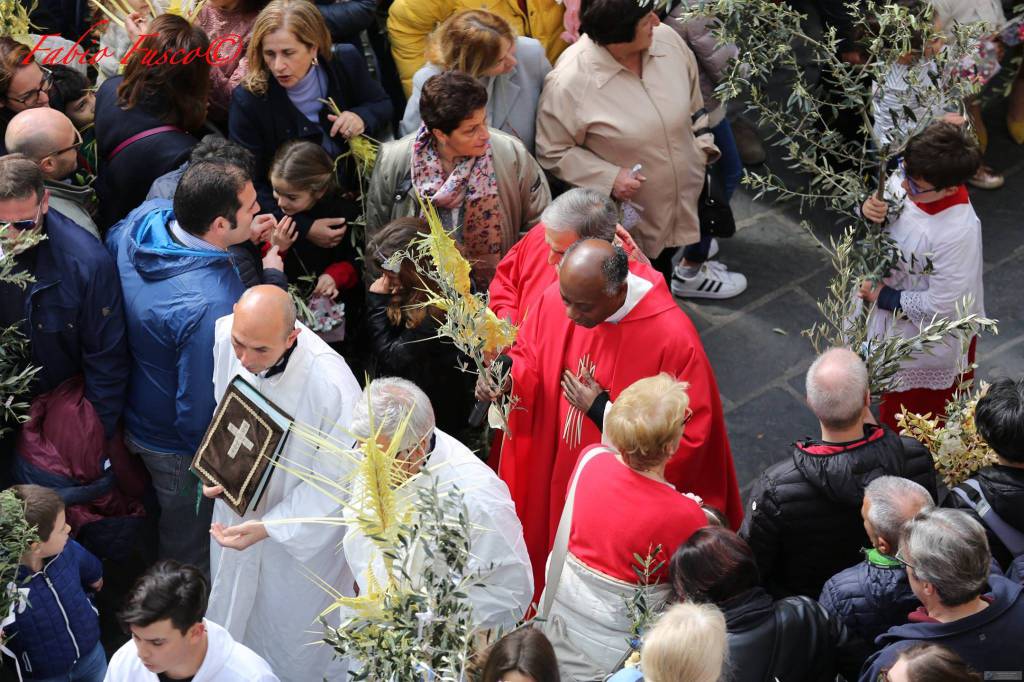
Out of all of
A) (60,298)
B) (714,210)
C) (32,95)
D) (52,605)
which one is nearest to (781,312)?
(714,210)

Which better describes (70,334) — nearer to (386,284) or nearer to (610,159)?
(386,284)

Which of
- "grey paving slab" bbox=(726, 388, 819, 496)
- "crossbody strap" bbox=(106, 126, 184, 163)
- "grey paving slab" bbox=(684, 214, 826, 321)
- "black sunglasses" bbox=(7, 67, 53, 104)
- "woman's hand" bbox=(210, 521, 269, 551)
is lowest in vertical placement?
"grey paving slab" bbox=(726, 388, 819, 496)

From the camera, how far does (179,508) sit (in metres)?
5.55

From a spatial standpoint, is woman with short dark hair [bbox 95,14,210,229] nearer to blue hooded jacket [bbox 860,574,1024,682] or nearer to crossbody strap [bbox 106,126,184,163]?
crossbody strap [bbox 106,126,184,163]

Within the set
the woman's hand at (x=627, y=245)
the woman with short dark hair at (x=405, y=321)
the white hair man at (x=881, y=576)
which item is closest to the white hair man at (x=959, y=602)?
the white hair man at (x=881, y=576)

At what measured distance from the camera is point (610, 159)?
625 centimetres

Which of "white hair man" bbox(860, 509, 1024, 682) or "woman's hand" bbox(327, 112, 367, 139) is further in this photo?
"woman's hand" bbox(327, 112, 367, 139)

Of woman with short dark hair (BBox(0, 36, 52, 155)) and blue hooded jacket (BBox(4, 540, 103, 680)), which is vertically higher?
woman with short dark hair (BBox(0, 36, 52, 155))

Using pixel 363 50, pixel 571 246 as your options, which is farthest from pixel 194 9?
pixel 571 246

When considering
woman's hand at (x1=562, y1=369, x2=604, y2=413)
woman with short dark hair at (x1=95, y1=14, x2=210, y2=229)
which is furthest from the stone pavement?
woman with short dark hair at (x1=95, y1=14, x2=210, y2=229)

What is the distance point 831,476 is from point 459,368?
1.86m

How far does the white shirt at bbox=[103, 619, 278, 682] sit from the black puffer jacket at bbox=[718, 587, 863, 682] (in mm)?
1587

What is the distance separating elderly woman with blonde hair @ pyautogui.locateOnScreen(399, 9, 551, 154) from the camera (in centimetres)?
586

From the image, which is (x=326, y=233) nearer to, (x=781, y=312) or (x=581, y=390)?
(x=581, y=390)
